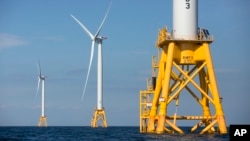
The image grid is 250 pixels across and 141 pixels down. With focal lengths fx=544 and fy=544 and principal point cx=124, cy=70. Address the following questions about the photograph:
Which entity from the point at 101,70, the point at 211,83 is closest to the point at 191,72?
the point at 211,83

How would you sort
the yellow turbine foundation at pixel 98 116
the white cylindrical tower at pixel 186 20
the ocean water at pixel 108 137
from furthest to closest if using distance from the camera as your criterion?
1. the yellow turbine foundation at pixel 98 116
2. the white cylindrical tower at pixel 186 20
3. the ocean water at pixel 108 137

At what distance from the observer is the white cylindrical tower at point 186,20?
62719 mm

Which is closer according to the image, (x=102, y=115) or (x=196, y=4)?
(x=196, y=4)

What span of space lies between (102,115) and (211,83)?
61449 millimetres

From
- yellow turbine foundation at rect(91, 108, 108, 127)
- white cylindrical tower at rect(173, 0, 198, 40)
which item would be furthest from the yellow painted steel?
yellow turbine foundation at rect(91, 108, 108, 127)

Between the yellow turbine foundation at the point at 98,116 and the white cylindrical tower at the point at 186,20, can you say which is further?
the yellow turbine foundation at the point at 98,116

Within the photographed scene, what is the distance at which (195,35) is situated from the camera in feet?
207

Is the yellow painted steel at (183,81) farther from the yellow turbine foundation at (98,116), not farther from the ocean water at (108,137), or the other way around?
the yellow turbine foundation at (98,116)

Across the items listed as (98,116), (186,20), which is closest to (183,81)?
(186,20)

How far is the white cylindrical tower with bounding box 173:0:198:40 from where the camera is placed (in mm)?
62719

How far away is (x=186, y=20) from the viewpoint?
62.7 metres

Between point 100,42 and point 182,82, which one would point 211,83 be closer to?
point 182,82

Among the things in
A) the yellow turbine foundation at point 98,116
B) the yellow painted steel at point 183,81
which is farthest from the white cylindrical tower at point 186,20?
the yellow turbine foundation at point 98,116

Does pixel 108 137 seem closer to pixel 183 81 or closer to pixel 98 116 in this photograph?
pixel 183 81
